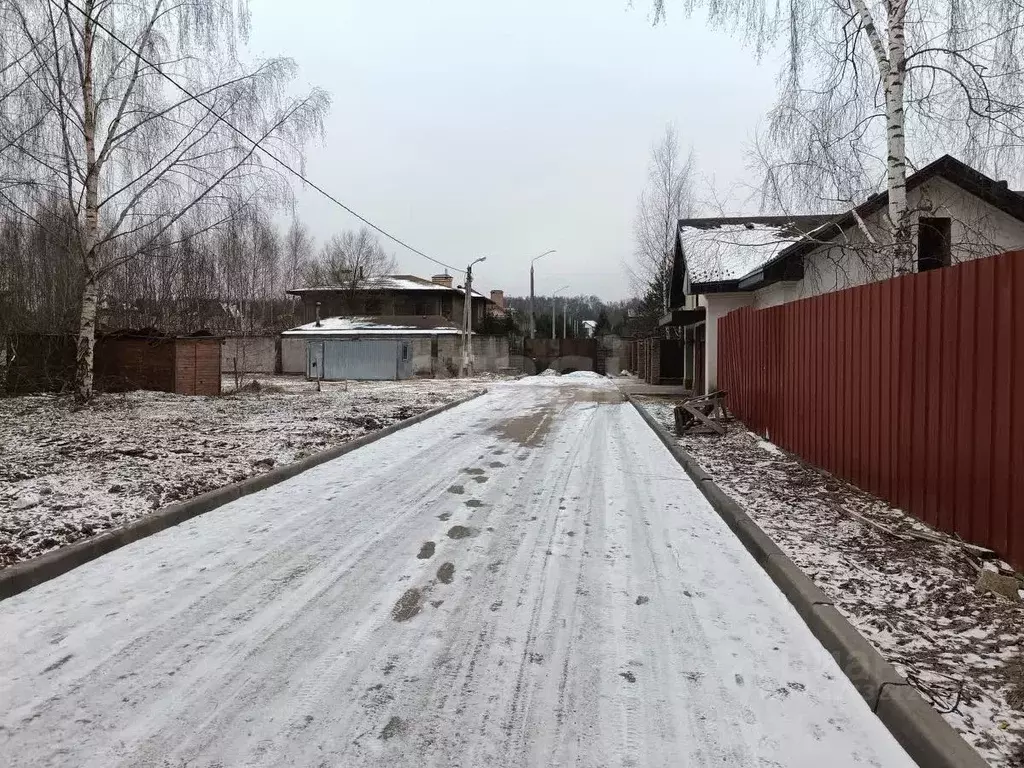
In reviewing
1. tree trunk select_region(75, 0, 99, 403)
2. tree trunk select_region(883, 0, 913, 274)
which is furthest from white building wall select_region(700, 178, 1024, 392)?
tree trunk select_region(75, 0, 99, 403)

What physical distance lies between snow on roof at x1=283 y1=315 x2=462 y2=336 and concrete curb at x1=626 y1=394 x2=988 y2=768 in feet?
106

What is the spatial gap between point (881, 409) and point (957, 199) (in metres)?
8.70

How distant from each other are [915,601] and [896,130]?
635 centimetres

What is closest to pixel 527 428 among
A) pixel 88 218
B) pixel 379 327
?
pixel 88 218

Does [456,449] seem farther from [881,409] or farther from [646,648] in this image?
[646,648]

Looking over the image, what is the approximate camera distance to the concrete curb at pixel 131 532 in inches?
171

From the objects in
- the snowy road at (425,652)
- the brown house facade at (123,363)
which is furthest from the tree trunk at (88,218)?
the snowy road at (425,652)

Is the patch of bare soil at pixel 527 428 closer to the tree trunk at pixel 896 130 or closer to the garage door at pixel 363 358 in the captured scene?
the tree trunk at pixel 896 130

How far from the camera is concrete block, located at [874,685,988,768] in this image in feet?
8.05

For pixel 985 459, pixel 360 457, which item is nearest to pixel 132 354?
pixel 360 457

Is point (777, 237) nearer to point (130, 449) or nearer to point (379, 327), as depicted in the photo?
point (130, 449)

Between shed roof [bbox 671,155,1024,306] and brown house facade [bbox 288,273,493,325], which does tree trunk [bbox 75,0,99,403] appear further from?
brown house facade [bbox 288,273,493,325]

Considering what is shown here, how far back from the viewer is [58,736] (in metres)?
2.70

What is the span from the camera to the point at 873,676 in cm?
305
